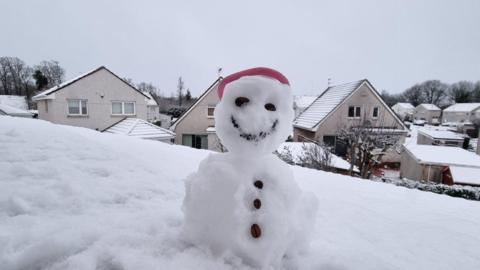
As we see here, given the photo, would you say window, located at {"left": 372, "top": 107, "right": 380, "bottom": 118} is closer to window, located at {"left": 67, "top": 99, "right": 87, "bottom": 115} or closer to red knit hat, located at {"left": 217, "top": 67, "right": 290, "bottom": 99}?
red knit hat, located at {"left": 217, "top": 67, "right": 290, "bottom": 99}

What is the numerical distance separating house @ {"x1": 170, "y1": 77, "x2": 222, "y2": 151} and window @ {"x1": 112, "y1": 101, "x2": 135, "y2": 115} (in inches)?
127

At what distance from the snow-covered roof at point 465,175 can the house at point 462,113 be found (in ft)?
156

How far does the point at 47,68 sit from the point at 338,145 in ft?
170

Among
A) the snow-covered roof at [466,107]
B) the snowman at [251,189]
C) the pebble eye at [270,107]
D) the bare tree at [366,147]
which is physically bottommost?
the bare tree at [366,147]

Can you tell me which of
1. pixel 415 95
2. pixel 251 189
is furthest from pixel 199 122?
pixel 415 95

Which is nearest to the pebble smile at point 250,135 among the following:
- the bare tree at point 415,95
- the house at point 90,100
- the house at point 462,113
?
the house at point 90,100

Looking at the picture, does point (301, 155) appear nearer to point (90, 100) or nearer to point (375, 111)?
point (375, 111)

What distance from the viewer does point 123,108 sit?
15062 mm

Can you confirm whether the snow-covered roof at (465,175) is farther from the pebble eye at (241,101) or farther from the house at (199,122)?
the house at (199,122)

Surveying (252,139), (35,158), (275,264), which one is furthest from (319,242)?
(35,158)

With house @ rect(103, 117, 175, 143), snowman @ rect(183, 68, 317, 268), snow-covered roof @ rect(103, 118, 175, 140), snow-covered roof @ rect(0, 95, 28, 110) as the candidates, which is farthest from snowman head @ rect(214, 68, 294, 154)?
snow-covered roof @ rect(0, 95, 28, 110)

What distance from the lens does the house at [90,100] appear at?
13.3m

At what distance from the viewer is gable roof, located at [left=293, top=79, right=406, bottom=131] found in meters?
13.8

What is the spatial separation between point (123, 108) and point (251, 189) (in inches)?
624
